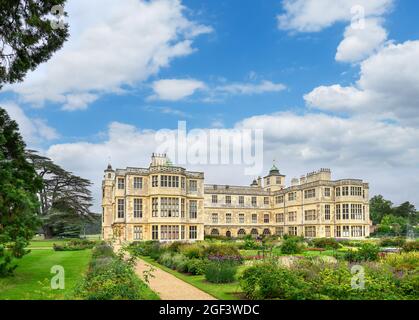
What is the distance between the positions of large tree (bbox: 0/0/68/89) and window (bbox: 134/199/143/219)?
25575mm

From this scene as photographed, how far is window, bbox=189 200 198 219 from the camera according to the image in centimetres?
3984

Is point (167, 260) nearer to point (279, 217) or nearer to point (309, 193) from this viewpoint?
point (309, 193)

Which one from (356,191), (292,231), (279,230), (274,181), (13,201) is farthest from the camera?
(274,181)

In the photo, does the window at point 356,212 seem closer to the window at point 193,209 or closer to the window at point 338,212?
the window at point 338,212

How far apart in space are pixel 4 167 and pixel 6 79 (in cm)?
301

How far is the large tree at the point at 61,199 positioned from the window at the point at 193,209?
49.2ft

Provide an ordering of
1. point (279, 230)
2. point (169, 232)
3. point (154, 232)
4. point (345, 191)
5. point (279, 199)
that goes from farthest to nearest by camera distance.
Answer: point (279, 199) < point (279, 230) < point (345, 191) < point (169, 232) < point (154, 232)

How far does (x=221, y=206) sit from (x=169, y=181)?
53.7 feet

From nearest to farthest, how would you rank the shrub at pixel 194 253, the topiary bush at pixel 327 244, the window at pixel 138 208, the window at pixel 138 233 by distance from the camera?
1. the shrub at pixel 194 253
2. the topiary bush at pixel 327 244
3. the window at pixel 138 233
4. the window at pixel 138 208

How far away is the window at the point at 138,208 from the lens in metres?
38.3

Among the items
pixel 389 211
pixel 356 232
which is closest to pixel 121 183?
pixel 356 232

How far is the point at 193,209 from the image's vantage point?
1576 inches

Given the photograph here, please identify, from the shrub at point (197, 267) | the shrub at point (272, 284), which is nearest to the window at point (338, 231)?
the shrub at point (197, 267)
